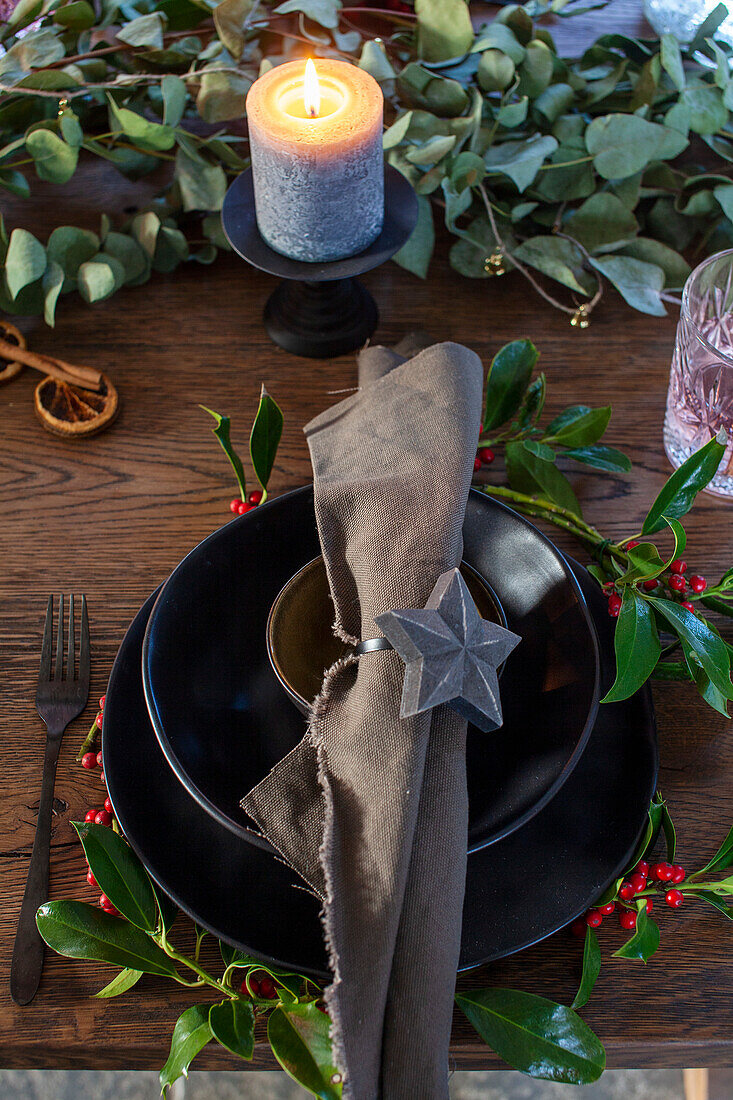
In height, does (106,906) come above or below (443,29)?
below

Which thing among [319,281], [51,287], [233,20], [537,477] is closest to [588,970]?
[537,477]

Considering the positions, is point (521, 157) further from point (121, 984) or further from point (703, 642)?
point (121, 984)

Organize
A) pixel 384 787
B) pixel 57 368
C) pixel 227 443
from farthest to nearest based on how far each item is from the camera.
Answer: pixel 57 368 → pixel 227 443 → pixel 384 787

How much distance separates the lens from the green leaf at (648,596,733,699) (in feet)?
1.13

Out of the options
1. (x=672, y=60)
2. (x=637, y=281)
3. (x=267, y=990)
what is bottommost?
(x=267, y=990)

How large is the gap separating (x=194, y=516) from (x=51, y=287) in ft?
0.59

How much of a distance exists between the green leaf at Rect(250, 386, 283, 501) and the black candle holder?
0.10 metres

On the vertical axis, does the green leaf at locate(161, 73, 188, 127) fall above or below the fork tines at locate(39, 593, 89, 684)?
above

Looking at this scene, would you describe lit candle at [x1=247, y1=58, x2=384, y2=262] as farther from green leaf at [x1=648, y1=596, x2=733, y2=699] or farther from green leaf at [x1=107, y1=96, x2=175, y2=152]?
green leaf at [x1=648, y1=596, x2=733, y2=699]

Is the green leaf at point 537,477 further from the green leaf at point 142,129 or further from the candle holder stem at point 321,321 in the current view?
the green leaf at point 142,129

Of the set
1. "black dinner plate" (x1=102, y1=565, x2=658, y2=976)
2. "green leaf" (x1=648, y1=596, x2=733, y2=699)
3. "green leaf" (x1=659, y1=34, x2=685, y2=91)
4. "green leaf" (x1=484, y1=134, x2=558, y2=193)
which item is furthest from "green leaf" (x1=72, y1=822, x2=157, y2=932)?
"green leaf" (x1=659, y1=34, x2=685, y2=91)

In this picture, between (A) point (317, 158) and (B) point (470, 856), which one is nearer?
(B) point (470, 856)

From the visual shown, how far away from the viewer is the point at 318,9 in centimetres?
56

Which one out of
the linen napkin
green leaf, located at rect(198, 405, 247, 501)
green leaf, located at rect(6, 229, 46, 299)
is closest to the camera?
the linen napkin
